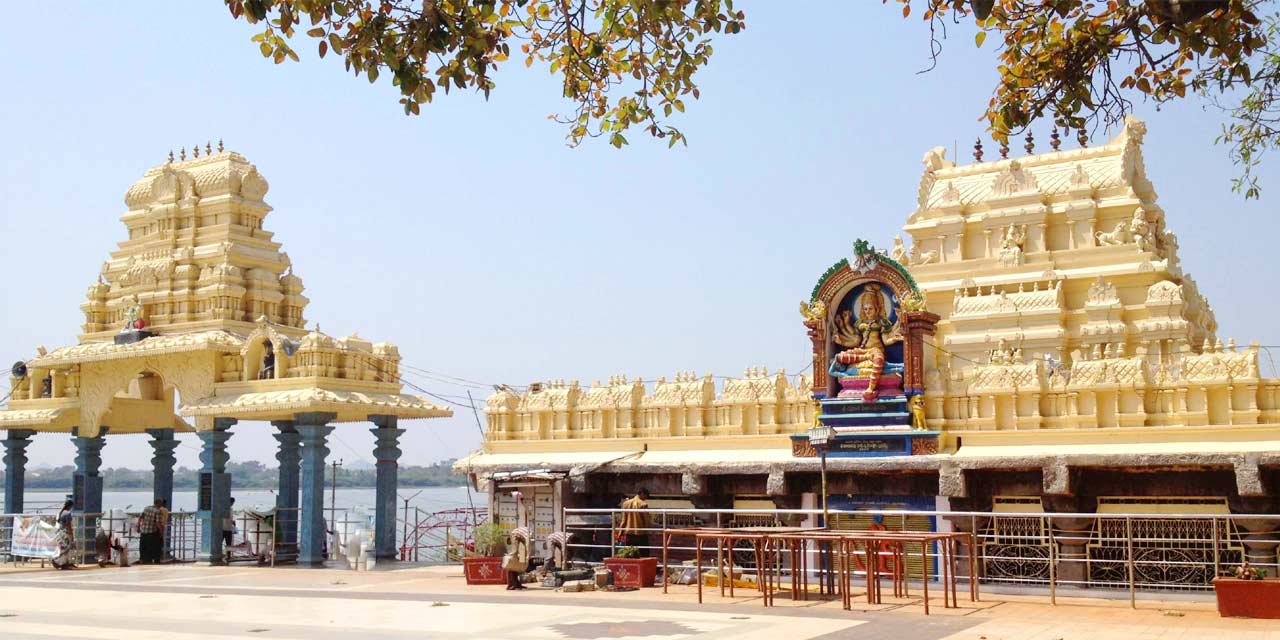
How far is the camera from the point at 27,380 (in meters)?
29.8

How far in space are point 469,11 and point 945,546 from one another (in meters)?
10.1

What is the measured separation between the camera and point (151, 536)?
90.1 ft

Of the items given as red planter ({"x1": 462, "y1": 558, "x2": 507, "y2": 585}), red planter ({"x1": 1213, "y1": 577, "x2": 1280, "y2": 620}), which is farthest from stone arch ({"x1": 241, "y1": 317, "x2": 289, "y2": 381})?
red planter ({"x1": 1213, "y1": 577, "x2": 1280, "y2": 620})

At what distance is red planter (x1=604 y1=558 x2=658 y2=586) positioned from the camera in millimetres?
19469

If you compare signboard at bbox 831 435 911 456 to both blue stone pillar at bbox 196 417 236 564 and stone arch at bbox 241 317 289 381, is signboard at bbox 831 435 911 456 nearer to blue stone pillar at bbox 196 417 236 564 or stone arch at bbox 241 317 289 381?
stone arch at bbox 241 317 289 381

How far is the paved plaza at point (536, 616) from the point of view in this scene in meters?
13.8

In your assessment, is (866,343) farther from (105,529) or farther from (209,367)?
(105,529)

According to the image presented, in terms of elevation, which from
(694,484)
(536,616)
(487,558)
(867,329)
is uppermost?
(867,329)

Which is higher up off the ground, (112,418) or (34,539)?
(112,418)

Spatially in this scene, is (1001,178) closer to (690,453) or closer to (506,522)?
(690,453)

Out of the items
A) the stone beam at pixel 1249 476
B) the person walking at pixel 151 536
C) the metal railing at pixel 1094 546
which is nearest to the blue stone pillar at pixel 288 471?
the person walking at pixel 151 536

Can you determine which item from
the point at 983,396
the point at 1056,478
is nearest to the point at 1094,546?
the point at 1056,478

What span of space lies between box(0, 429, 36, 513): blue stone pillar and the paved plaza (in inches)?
400

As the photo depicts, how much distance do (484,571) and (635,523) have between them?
2.84 m
